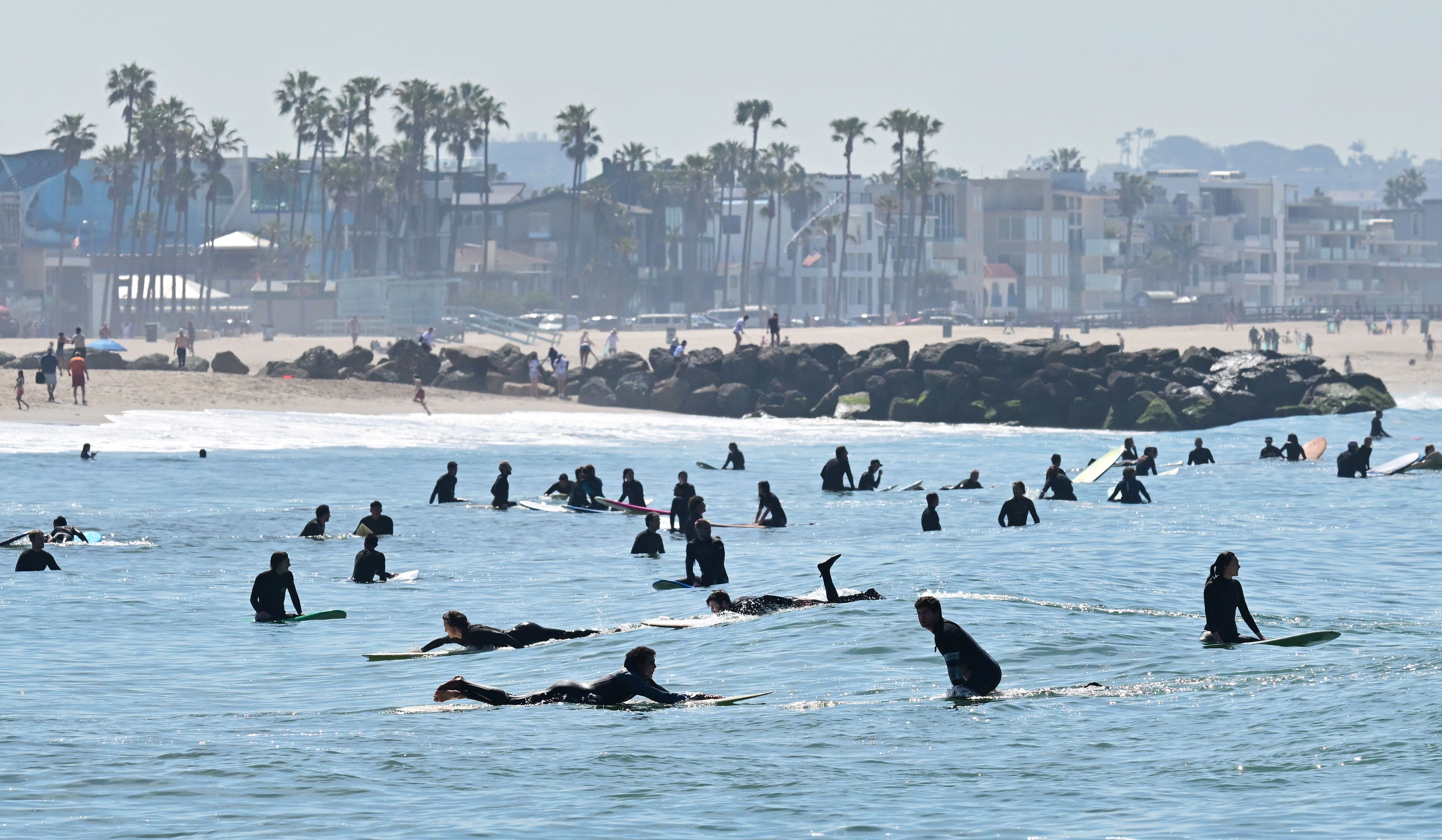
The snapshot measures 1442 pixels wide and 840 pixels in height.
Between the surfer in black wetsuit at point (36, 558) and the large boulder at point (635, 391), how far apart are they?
120ft

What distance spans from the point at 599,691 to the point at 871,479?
20.4 metres

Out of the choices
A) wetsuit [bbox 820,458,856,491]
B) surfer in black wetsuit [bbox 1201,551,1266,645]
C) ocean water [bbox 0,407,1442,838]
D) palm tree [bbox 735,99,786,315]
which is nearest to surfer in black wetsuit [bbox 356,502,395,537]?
ocean water [bbox 0,407,1442,838]

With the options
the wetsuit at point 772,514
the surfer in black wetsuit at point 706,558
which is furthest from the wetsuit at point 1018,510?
the surfer in black wetsuit at point 706,558

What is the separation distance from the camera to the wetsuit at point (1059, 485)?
3275cm

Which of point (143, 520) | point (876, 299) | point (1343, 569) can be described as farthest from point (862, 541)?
point (876, 299)

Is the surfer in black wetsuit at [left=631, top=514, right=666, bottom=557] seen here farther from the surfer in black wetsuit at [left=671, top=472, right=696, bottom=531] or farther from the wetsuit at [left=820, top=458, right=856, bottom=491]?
the wetsuit at [left=820, top=458, right=856, bottom=491]

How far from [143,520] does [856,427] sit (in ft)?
96.0

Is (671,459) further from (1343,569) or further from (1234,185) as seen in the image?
(1234,185)

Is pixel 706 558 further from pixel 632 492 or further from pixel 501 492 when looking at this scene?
pixel 501 492

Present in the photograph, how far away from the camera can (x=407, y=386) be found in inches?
2309

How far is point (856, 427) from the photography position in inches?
2195

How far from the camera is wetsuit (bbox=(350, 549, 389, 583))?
23844mm

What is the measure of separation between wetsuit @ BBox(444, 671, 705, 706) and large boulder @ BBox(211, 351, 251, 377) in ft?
148

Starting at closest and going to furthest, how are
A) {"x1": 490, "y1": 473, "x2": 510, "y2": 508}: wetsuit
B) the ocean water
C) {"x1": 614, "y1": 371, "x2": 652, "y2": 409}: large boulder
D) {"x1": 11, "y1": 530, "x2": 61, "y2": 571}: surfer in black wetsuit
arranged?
the ocean water < {"x1": 11, "y1": 530, "x2": 61, "y2": 571}: surfer in black wetsuit < {"x1": 490, "y1": 473, "x2": 510, "y2": 508}: wetsuit < {"x1": 614, "y1": 371, "x2": 652, "y2": 409}: large boulder
